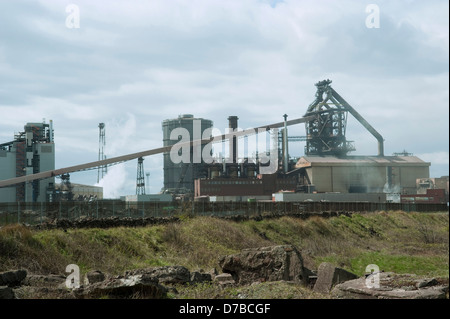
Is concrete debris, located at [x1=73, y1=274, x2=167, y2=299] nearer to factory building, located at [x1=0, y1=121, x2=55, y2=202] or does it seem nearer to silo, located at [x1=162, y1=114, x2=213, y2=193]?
factory building, located at [x1=0, y1=121, x2=55, y2=202]

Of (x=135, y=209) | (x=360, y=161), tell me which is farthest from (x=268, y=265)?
(x=360, y=161)

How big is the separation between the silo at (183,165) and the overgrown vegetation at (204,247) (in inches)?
1178

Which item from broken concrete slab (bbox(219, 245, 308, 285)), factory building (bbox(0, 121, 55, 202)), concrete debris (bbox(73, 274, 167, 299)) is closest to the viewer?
concrete debris (bbox(73, 274, 167, 299))

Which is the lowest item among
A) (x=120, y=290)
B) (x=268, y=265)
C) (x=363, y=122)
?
(x=268, y=265)

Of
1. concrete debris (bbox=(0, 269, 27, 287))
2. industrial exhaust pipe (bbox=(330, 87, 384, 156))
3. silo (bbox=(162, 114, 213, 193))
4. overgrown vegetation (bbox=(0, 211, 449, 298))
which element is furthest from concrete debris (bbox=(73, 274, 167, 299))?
industrial exhaust pipe (bbox=(330, 87, 384, 156))

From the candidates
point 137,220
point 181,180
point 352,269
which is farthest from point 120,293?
point 181,180

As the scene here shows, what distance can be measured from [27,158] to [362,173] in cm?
4342

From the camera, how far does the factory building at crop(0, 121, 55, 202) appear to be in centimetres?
3800

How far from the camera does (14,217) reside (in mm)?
21078

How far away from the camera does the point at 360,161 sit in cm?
6719

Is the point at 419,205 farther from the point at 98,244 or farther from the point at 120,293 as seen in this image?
the point at 120,293

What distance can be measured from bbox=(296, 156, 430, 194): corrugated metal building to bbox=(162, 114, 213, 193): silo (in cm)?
1362

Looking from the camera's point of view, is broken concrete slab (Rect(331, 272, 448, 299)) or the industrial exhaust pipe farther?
the industrial exhaust pipe

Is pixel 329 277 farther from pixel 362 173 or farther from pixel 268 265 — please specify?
pixel 362 173
